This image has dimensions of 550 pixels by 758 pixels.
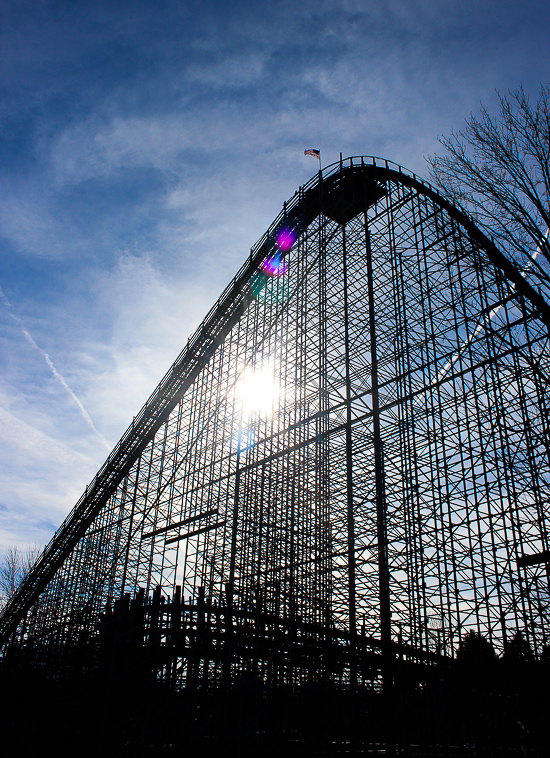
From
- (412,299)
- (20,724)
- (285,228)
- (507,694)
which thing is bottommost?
(20,724)

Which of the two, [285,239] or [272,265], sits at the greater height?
[285,239]

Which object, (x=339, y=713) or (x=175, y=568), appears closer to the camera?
(x=339, y=713)

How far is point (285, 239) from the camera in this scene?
1805 centimetres

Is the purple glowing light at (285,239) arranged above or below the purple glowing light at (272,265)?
above

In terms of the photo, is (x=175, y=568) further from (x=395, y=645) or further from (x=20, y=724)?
(x=395, y=645)

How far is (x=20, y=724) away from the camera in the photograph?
1136 centimetres

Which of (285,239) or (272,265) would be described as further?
(272,265)

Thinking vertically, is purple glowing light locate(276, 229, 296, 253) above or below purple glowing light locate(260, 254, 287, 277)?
above

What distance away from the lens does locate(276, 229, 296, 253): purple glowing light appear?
18016 millimetres

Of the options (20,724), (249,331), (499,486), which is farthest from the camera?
(249,331)

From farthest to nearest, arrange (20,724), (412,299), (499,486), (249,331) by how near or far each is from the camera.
Result: (249,331), (412,299), (20,724), (499,486)

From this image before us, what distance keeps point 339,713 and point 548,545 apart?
15.6 ft

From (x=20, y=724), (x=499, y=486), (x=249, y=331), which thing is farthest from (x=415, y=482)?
(x=20, y=724)

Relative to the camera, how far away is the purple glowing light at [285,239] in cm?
1802
